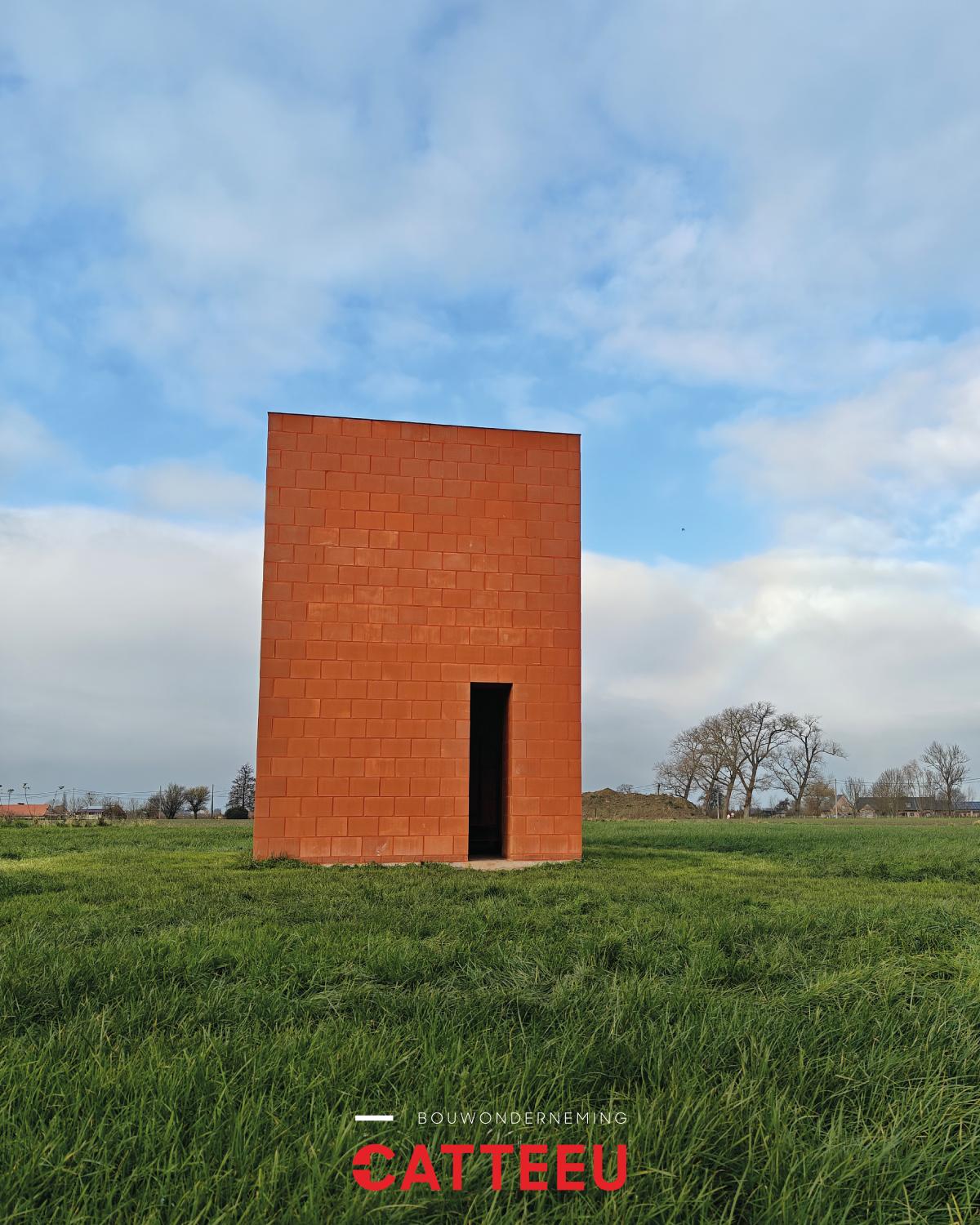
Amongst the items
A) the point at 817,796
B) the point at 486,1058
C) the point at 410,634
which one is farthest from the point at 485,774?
the point at 817,796

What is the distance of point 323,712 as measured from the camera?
11.5 meters

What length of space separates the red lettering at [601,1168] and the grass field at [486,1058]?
0.08 feet

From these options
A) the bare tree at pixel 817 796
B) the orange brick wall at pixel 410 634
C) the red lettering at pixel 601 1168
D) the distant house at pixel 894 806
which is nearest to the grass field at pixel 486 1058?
the red lettering at pixel 601 1168

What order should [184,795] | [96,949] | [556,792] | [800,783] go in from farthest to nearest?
1. [800,783]
2. [184,795]
3. [556,792]
4. [96,949]

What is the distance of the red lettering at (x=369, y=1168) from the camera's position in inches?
71.0

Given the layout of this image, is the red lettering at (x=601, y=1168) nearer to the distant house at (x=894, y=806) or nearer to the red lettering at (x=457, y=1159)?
Result: the red lettering at (x=457, y=1159)

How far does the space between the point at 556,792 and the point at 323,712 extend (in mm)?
3477

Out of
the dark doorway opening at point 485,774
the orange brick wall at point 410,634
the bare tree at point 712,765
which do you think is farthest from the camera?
the bare tree at point 712,765

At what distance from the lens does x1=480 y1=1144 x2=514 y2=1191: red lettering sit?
1852 millimetres

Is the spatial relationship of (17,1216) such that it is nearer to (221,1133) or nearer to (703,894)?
(221,1133)

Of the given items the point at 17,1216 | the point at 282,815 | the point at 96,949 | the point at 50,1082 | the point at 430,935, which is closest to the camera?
the point at 17,1216

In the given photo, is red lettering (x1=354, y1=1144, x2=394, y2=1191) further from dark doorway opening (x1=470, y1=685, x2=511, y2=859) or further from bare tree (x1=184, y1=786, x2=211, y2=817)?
bare tree (x1=184, y1=786, x2=211, y2=817)

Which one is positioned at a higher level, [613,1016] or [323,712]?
[323,712]

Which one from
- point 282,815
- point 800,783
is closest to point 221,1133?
point 282,815
